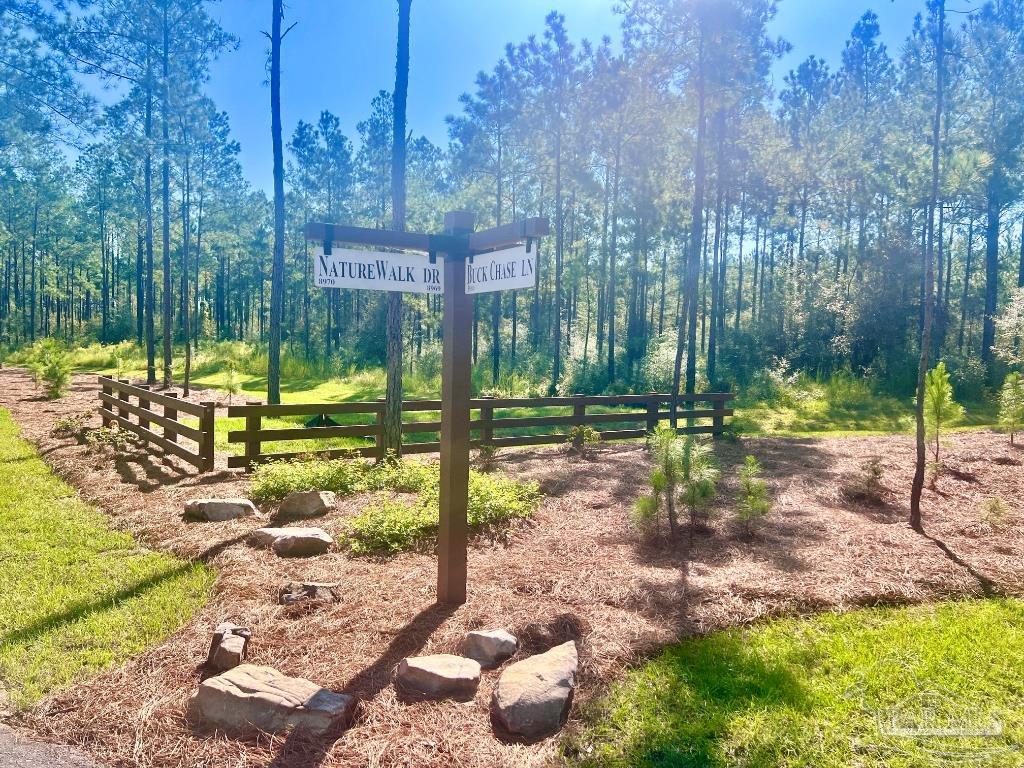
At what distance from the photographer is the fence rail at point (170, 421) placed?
814 cm

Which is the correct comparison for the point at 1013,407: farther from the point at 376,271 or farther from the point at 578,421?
the point at 376,271

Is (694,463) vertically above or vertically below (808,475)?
above

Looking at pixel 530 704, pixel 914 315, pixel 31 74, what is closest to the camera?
pixel 530 704

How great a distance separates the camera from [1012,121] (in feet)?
72.1

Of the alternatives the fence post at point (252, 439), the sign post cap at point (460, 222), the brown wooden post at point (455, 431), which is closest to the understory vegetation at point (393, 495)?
the fence post at point (252, 439)

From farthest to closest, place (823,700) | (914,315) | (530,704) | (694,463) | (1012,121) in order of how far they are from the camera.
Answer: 1. (914,315)
2. (1012,121)
3. (694,463)
4. (823,700)
5. (530,704)

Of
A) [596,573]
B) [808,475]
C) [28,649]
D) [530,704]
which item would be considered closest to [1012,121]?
[808,475]

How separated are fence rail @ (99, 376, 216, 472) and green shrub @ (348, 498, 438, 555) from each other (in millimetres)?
3297

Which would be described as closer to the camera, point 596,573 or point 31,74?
point 596,573

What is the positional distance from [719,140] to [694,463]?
602 inches

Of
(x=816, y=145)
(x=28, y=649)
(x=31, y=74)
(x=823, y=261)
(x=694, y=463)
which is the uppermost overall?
(x=816, y=145)

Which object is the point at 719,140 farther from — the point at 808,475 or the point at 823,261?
the point at 823,261

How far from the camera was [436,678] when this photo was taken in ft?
10.6
